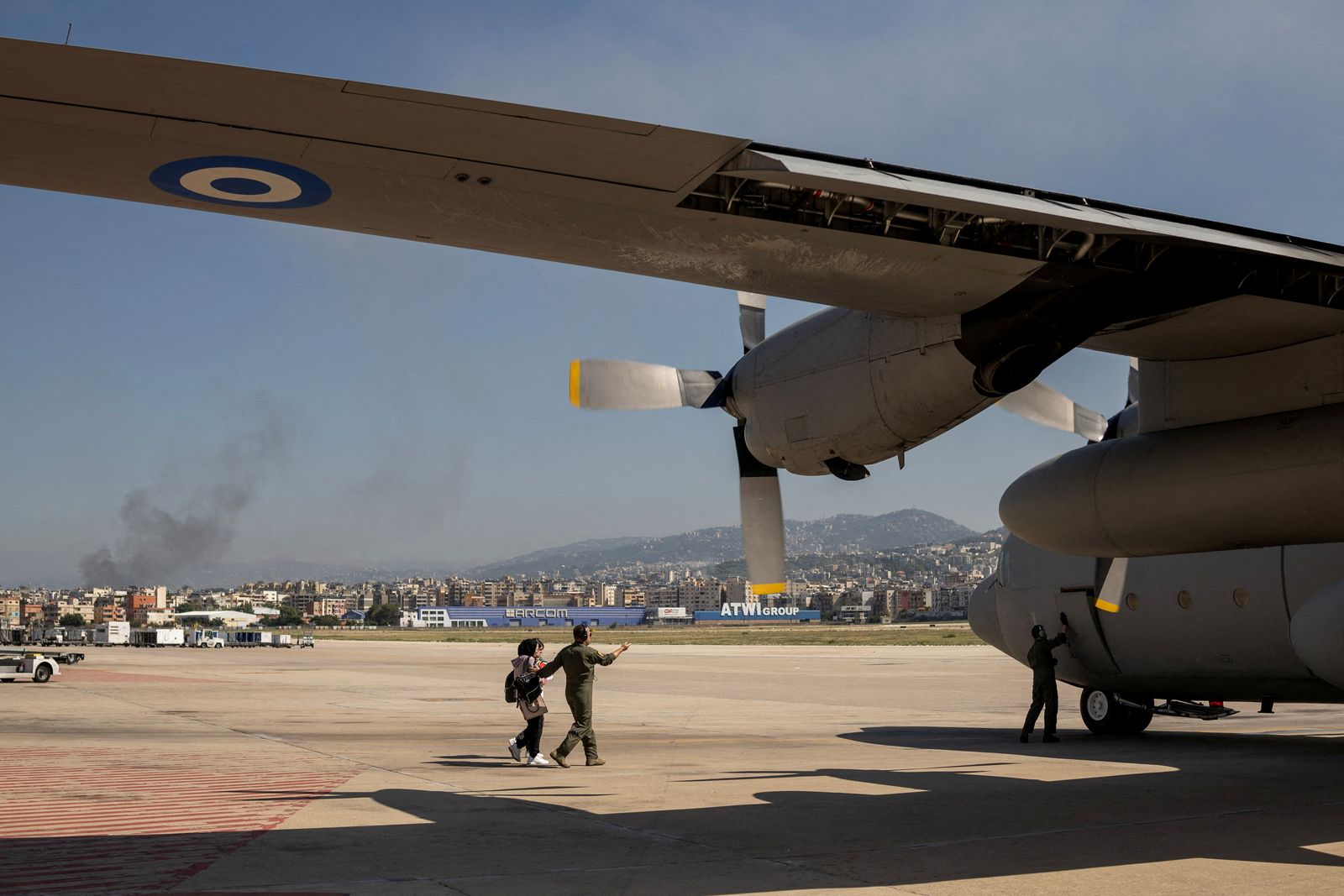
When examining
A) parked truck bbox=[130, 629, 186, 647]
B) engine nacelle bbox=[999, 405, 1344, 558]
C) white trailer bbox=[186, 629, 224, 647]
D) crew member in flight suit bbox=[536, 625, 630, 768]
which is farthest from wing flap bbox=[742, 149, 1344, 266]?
parked truck bbox=[130, 629, 186, 647]

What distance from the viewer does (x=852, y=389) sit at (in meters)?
9.84

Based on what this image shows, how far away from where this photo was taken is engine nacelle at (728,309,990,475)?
924 centimetres

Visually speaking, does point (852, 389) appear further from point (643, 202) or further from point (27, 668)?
point (27, 668)

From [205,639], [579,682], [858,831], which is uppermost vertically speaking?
[579,682]

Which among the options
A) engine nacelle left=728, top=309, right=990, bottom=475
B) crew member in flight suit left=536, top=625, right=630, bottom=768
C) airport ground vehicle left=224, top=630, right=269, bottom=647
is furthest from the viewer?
airport ground vehicle left=224, top=630, right=269, bottom=647

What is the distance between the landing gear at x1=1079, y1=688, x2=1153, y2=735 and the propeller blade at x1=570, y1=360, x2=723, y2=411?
11.4 meters

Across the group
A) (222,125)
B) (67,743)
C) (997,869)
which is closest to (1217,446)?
(997,869)

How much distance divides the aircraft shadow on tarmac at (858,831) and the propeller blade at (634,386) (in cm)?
411

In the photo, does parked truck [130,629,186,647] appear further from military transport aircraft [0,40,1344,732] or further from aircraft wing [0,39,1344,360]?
aircraft wing [0,39,1344,360]

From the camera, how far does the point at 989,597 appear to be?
72.5 ft

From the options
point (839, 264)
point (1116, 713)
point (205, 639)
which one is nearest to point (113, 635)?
point (205, 639)

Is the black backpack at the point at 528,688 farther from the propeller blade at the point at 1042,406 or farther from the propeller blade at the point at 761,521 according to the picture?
the propeller blade at the point at 1042,406

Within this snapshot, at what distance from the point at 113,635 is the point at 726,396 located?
92.2m

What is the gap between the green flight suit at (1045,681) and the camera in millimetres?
18844
